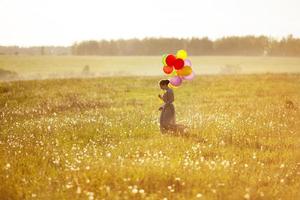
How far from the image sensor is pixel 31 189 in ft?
22.1

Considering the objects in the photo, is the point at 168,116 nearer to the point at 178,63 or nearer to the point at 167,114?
the point at 167,114

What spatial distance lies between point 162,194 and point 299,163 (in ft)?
10.9

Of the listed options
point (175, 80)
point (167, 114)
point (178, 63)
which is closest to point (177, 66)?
point (178, 63)

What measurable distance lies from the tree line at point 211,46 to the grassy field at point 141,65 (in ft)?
Answer: 4.14

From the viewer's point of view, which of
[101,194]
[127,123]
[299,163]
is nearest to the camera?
[101,194]

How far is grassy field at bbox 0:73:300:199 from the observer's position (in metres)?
6.74

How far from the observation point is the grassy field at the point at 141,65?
151 ft

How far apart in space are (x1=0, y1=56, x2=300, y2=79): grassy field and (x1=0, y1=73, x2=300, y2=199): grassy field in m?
28.9

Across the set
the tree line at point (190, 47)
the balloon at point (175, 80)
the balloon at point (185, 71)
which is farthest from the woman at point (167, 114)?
the tree line at point (190, 47)

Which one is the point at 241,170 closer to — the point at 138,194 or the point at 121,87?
the point at 138,194

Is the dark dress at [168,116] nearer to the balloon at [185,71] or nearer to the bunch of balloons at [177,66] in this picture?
the bunch of balloons at [177,66]

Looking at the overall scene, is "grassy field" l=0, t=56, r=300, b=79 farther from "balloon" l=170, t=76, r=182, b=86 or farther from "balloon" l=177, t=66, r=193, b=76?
"balloon" l=177, t=66, r=193, b=76

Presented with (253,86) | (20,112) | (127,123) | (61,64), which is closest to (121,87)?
(253,86)

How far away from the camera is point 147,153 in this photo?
8.90m
